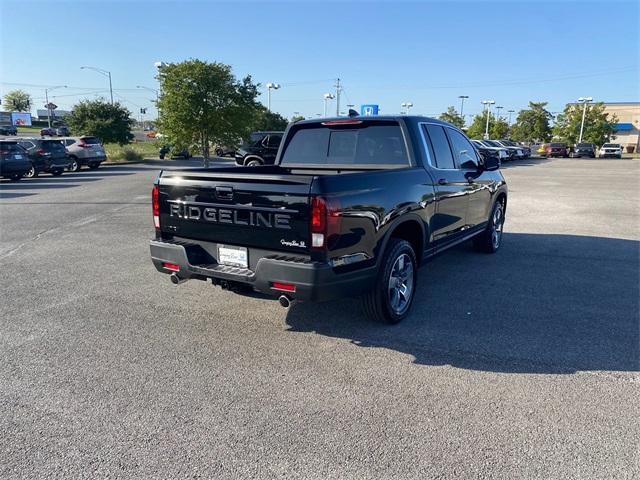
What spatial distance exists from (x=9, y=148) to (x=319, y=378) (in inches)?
757

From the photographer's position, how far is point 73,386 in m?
3.41

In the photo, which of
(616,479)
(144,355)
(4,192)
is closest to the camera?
(616,479)

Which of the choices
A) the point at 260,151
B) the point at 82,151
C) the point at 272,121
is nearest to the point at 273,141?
the point at 260,151

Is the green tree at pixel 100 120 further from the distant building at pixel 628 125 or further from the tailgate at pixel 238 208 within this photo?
the distant building at pixel 628 125

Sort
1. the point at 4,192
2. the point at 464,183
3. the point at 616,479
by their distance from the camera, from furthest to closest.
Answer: the point at 4,192 < the point at 464,183 < the point at 616,479

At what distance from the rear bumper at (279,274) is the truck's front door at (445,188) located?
1.56 meters

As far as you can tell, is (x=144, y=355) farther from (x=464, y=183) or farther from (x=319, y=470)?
(x=464, y=183)

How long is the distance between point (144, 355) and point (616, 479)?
3317 millimetres

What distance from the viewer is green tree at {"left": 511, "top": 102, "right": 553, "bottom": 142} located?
77438 millimetres

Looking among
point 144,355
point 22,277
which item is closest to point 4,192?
point 22,277

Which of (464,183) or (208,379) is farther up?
(464,183)

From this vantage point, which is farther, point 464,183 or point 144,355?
point 464,183

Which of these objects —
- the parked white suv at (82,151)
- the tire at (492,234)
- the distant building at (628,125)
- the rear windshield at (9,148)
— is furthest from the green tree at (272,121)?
the distant building at (628,125)

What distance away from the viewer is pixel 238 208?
12.7ft
